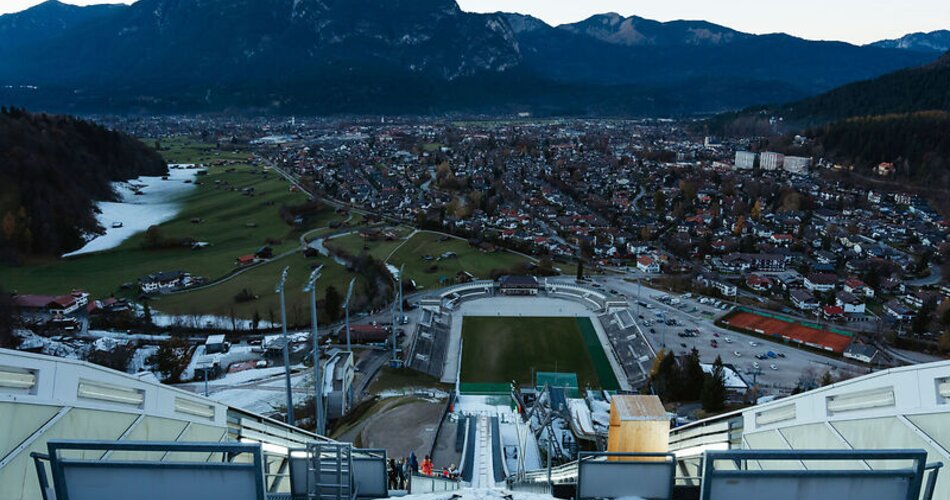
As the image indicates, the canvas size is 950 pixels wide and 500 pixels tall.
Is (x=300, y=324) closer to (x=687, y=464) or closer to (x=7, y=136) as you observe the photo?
(x=687, y=464)

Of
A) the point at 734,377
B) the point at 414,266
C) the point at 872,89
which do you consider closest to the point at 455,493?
the point at 734,377

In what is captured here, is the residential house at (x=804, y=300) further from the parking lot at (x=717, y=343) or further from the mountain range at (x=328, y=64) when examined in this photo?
the mountain range at (x=328, y=64)

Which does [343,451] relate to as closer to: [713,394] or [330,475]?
[330,475]

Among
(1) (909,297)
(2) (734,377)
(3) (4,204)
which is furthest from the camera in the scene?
(3) (4,204)

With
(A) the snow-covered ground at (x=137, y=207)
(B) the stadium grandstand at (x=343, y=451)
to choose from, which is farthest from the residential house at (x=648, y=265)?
(A) the snow-covered ground at (x=137, y=207)

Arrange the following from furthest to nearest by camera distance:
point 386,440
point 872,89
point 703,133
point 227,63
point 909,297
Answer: point 227,63
point 703,133
point 872,89
point 909,297
point 386,440

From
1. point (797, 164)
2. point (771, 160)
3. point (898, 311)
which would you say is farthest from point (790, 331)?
point (771, 160)

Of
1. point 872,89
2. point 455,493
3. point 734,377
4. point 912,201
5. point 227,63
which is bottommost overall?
point 734,377
